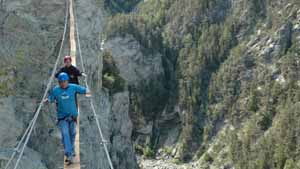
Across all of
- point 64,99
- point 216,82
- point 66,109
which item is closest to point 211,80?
point 216,82

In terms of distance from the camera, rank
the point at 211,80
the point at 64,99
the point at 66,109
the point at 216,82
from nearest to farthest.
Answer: the point at 64,99 → the point at 66,109 → the point at 216,82 → the point at 211,80

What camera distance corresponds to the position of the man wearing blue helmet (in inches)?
640

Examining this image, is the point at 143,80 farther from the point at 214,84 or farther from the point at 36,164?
the point at 36,164

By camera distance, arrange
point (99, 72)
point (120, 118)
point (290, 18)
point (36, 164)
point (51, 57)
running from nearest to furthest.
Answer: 1. point (36, 164)
2. point (51, 57)
3. point (99, 72)
4. point (120, 118)
5. point (290, 18)

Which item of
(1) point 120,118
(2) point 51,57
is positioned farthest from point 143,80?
(2) point 51,57

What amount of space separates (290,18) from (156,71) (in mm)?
38689

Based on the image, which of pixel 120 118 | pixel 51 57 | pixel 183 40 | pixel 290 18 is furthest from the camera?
pixel 183 40

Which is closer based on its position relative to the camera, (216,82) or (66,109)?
(66,109)

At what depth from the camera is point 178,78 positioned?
160m

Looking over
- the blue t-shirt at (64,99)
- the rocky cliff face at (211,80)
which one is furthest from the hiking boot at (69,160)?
the rocky cliff face at (211,80)

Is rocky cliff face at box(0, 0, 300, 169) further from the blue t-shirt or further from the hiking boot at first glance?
the hiking boot

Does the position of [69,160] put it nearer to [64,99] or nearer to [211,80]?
[64,99]

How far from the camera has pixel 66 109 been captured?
53.7 ft

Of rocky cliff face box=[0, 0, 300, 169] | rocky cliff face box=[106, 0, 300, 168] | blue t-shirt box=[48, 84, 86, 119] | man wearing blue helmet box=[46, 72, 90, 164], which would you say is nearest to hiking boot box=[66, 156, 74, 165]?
man wearing blue helmet box=[46, 72, 90, 164]
